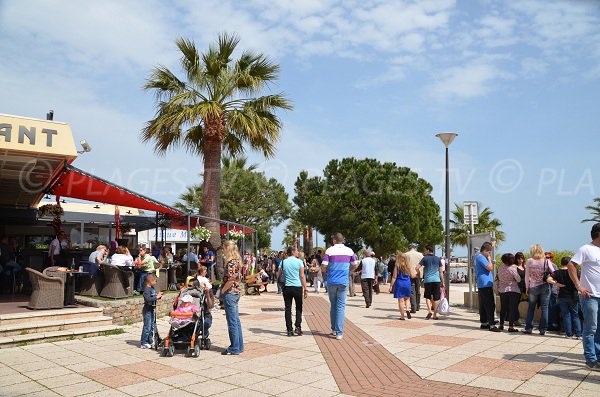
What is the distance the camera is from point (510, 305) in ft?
29.7

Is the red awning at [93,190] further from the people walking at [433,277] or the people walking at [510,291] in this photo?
the people walking at [510,291]

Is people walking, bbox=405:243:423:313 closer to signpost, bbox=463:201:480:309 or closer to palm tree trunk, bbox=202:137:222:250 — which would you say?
signpost, bbox=463:201:480:309

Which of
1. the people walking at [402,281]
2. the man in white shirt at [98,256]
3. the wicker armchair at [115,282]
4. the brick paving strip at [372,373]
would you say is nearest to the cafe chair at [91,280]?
the man in white shirt at [98,256]

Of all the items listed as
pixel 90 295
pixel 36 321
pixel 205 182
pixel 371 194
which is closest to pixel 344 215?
pixel 371 194

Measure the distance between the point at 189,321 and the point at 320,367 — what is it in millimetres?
2026

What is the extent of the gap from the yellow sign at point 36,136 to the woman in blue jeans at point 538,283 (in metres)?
8.37

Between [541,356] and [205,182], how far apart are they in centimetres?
1155

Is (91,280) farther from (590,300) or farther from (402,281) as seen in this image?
(590,300)

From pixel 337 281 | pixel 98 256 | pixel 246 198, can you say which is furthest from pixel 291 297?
pixel 246 198

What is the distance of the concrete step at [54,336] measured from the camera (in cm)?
725

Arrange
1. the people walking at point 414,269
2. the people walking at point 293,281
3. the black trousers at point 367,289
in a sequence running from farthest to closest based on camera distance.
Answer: the black trousers at point 367,289, the people walking at point 414,269, the people walking at point 293,281

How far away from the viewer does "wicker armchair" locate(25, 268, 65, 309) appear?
873 centimetres

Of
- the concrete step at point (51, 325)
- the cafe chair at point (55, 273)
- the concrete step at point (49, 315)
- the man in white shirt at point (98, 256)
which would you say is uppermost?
the man in white shirt at point (98, 256)

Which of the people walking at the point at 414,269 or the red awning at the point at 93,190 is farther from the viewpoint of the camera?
the people walking at the point at 414,269
